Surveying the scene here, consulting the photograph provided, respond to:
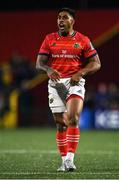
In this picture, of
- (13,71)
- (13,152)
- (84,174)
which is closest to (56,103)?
(84,174)

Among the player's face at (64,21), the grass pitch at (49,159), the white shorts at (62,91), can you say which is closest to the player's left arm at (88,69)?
the white shorts at (62,91)

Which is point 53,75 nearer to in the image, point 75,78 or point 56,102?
point 75,78

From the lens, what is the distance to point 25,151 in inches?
542

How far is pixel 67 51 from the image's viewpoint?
989 centimetres

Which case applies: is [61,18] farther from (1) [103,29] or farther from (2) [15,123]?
(1) [103,29]

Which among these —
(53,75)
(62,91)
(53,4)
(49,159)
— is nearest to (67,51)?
(53,75)

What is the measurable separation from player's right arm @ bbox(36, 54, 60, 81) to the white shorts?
152mm

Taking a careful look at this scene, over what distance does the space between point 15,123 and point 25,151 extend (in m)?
11.1

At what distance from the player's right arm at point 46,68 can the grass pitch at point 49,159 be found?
4.05ft

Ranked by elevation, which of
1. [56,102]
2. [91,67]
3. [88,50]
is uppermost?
[88,50]

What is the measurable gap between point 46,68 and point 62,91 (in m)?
0.38

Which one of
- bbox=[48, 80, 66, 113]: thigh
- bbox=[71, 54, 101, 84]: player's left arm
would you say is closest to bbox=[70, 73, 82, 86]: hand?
bbox=[71, 54, 101, 84]: player's left arm

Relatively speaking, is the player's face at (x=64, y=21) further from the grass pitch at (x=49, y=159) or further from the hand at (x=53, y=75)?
the grass pitch at (x=49, y=159)

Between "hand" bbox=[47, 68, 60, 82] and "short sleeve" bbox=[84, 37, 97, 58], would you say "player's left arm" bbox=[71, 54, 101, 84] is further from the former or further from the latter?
"hand" bbox=[47, 68, 60, 82]
